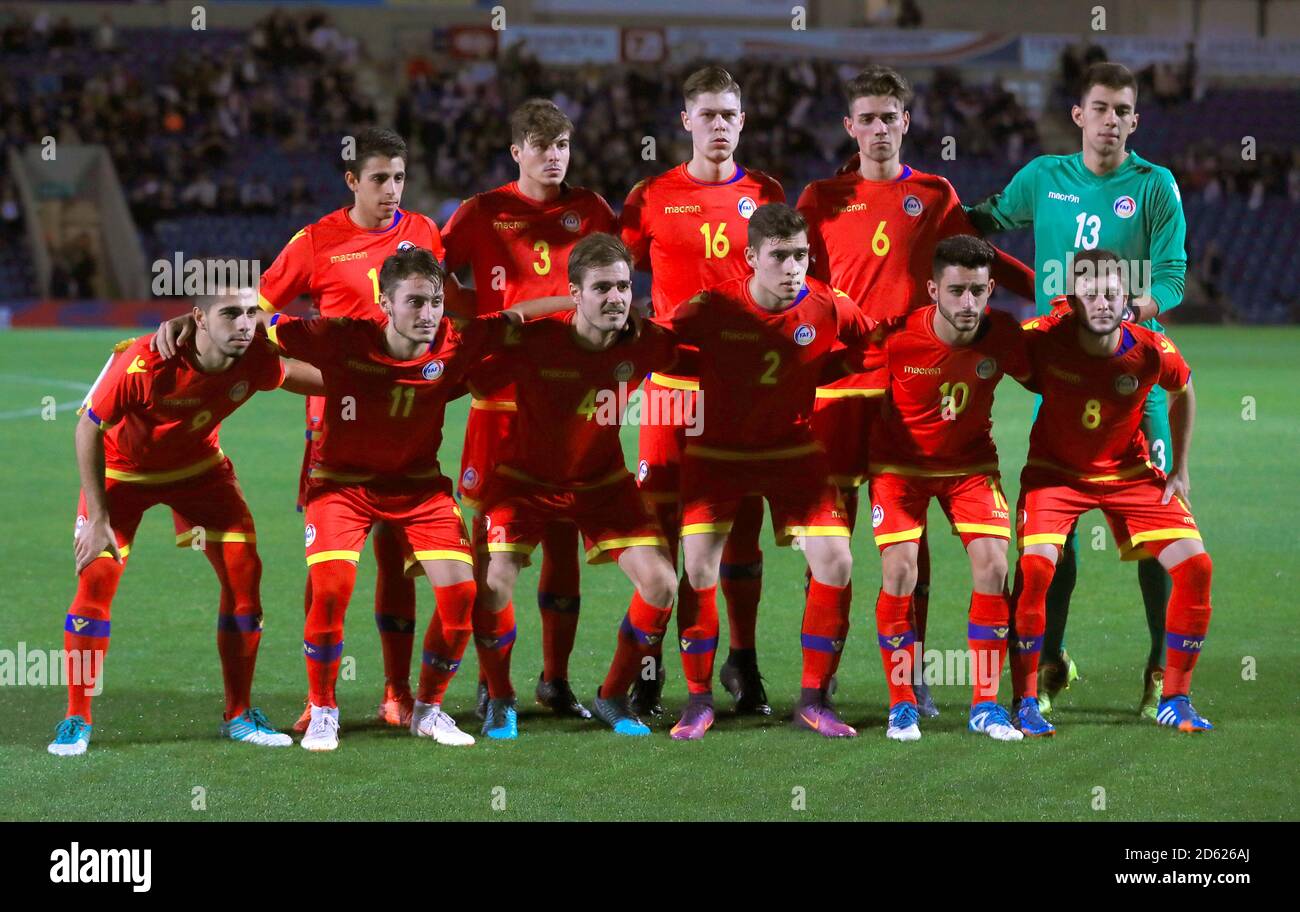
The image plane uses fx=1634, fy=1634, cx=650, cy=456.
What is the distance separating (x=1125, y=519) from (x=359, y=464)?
2.77 meters

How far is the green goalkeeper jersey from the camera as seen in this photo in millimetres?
6395

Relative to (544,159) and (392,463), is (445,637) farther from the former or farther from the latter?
(544,159)

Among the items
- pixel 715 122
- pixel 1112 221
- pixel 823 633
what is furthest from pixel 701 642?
pixel 1112 221

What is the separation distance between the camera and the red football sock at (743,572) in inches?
252

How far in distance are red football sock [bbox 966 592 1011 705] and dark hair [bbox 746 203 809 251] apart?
1.45 m

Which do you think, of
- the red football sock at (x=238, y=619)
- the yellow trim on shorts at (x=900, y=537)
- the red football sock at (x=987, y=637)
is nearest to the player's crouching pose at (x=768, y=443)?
the yellow trim on shorts at (x=900, y=537)

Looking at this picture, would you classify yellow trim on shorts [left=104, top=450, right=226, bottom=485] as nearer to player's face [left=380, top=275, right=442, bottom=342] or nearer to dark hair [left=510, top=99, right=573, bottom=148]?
player's face [left=380, top=275, right=442, bottom=342]

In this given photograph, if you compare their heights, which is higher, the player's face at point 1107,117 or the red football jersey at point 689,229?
the player's face at point 1107,117

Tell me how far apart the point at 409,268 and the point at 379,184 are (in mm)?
820

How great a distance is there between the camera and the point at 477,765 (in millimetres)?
5344

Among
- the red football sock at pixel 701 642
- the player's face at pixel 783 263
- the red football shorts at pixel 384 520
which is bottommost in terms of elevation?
the red football sock at pixel 701 642

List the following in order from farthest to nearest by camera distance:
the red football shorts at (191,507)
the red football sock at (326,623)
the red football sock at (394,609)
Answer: the red football sock at (394,609), the red football shorts at (191,507), the red football sock at (326,623)

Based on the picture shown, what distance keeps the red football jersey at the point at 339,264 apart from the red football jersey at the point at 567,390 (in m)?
0.77

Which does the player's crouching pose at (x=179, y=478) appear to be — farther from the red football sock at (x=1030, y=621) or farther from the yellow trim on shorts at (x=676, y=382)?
the red football sock at (x=1030, y=621)
